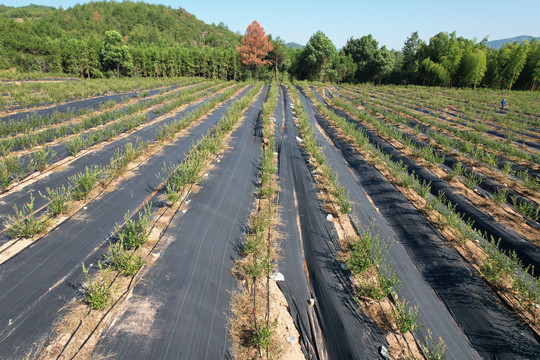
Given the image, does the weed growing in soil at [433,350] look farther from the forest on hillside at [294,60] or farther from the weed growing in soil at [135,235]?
the forest on hillside at [294,60]

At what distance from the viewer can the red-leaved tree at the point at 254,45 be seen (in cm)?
3119

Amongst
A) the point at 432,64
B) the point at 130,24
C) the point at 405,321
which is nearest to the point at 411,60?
the point at 432,64

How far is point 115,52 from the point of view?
33.6 m

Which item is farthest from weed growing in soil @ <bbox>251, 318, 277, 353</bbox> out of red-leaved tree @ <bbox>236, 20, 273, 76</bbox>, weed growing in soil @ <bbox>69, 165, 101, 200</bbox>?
red-leaved tree @ <bbox>236, 20, 273, 76</bbox>

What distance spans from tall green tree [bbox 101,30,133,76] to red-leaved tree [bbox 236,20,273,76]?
604 inches

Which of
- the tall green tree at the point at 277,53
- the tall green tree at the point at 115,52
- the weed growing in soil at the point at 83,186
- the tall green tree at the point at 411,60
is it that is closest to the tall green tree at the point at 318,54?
the tall green tree at the point at 277,53

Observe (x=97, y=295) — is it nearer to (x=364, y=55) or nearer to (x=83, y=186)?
(x=83, y=186)

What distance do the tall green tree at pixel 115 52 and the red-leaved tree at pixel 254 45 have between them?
15.4m

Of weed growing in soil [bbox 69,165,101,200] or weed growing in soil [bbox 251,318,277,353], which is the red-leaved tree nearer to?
weed growing in soil [bbox 69,165,101,200]

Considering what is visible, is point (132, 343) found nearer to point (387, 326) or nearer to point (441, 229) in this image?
point (387, 326)

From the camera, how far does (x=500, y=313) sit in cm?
333

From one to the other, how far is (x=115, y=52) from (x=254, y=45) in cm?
1819

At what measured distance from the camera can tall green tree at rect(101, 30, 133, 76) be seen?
109 ft

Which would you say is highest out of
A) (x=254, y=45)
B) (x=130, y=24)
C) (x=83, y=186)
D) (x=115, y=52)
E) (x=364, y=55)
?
(x=130, y=24)
